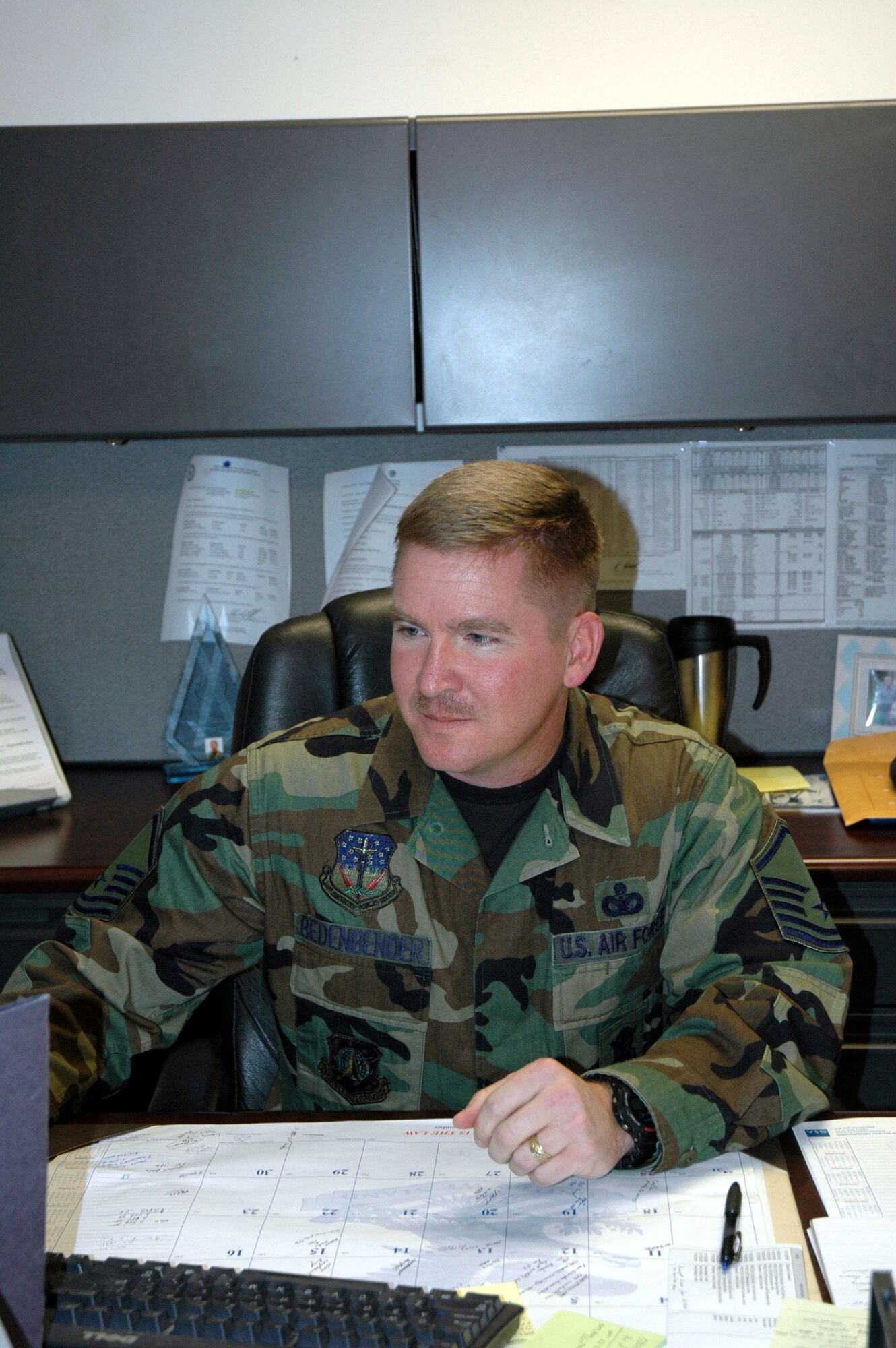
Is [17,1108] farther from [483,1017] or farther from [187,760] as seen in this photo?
[187,760]

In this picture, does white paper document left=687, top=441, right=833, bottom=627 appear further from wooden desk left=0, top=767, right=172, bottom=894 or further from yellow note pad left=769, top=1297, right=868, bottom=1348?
yellow note pad left=769, top=1297, right=868, bottom=1348

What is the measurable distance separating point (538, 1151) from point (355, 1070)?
0.40 m

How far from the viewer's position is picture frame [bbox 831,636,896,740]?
2123mm

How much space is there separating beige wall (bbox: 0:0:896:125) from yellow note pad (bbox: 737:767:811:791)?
1.09m

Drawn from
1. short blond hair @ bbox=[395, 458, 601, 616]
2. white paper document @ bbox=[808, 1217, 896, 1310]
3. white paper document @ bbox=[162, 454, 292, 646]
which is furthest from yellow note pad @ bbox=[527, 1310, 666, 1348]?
white paper document @ bbox=[162, 454, 292, 646]

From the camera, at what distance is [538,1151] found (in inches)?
34.9

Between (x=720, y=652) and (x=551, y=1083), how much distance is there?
3.95ft

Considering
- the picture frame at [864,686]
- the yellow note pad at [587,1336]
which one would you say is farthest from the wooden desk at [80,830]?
the picture frame at [864,686]

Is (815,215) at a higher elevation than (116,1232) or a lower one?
higher

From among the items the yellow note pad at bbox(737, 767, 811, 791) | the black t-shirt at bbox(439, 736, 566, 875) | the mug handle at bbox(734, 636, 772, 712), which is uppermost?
the mug handle at bbox(734, 636, 772, 712)

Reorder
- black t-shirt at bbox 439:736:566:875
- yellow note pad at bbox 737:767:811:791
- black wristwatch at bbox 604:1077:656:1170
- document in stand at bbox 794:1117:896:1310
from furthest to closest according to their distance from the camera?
1. yellow note pad at bbox 737:767:811:791
2. black t-shirt at bbox 439:736:566:875
3. black wristwatch at bbox 604:1077:656:1170
4. document in stand at bbox 794:1117:896:1310

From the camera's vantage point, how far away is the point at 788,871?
47.1 inches

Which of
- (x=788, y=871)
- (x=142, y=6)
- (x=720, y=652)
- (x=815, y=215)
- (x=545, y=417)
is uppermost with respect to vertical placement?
(x=142, y=6)

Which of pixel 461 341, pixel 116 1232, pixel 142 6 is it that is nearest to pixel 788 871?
pixel 116 1232
